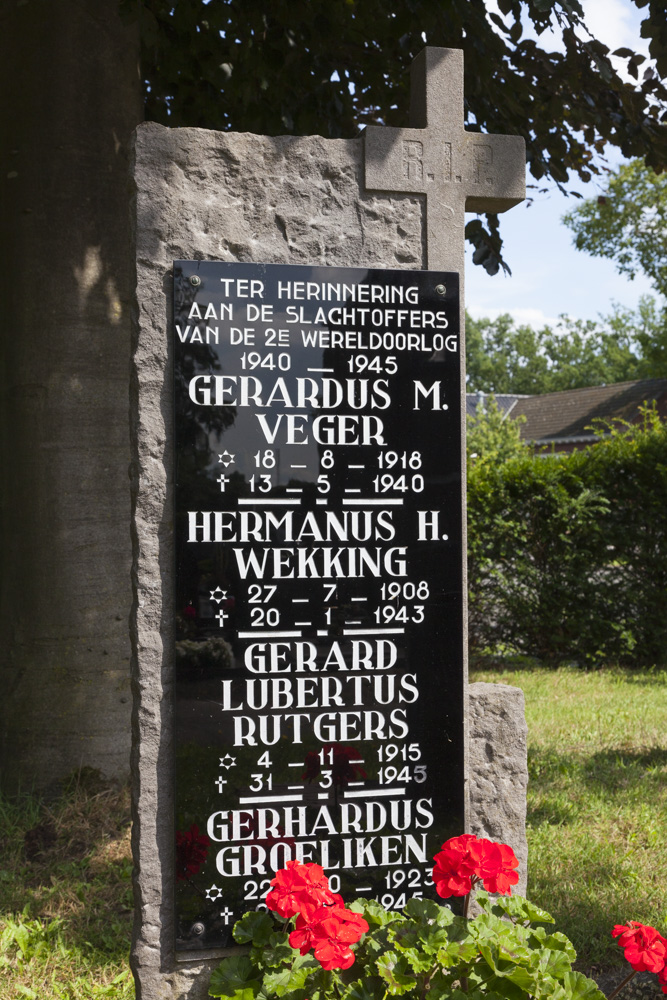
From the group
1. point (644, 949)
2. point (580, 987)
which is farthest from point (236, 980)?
point (644, 949)

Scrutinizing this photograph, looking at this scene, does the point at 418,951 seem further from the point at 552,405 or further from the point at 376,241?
the point at 552,405

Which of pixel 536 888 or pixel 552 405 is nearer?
pixel 536 888

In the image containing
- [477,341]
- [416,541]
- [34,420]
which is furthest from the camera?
[477,341]

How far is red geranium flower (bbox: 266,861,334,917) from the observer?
1912 mm

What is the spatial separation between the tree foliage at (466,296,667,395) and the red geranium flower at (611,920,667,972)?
5831 cm

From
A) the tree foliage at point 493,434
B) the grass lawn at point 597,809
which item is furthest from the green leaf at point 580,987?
the tree foliage at point 493,434

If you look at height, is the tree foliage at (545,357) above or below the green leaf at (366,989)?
above

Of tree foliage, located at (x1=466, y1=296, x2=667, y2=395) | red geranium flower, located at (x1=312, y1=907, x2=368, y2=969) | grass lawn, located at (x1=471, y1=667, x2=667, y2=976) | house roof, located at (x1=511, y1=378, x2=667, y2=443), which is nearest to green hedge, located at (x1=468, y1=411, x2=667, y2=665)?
grass lawn, located at (x1=471, y1=667, x2=667, y2=976)

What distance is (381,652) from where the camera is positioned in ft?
7.89

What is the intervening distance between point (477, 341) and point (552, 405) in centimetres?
3573

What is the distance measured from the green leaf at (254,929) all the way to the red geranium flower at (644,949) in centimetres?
85

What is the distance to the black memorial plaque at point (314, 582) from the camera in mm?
2287

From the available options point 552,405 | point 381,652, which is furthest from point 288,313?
point 552,405

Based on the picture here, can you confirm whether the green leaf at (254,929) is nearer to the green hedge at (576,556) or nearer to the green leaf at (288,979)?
the green leaf at (288,979)
